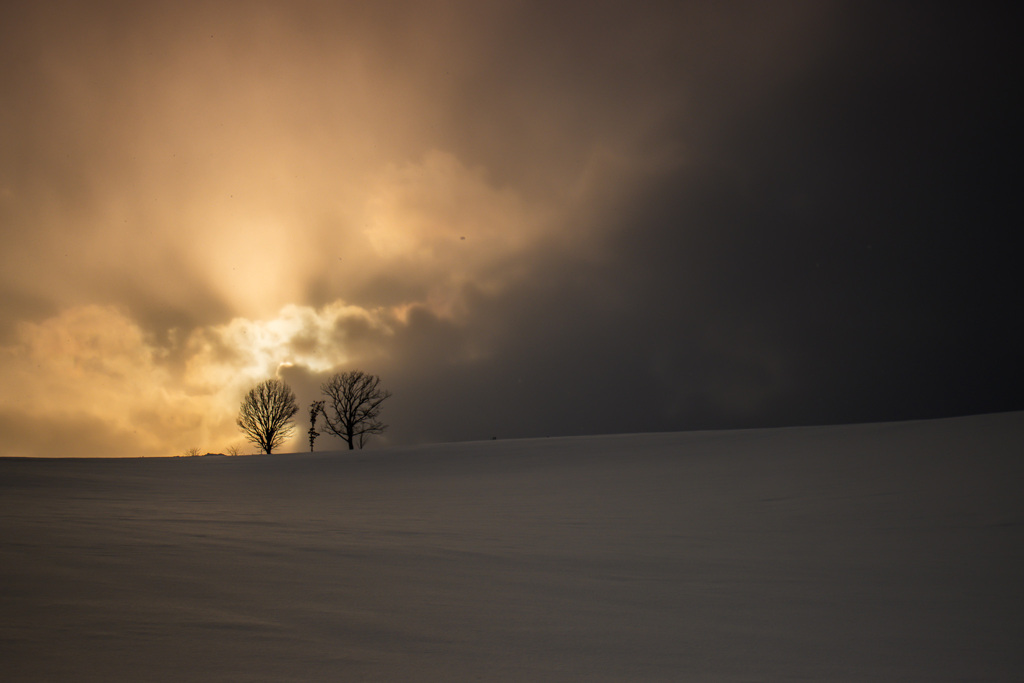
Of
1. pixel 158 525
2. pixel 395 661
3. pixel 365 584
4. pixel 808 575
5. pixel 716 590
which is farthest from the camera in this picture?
pixel 158 525

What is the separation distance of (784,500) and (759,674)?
24.7ft

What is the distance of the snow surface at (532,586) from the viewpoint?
Answer: 236 cm

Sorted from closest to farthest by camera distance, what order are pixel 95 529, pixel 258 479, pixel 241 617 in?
pixel 241 617 < pixel 95 529 < pixel 258 479

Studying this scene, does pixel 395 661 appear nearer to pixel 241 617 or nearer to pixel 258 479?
pixel 241 617

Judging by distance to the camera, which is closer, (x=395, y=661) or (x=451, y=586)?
(x=395, y=661)

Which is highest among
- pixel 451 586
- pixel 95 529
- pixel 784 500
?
pixel 95 529

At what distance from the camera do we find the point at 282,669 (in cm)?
216

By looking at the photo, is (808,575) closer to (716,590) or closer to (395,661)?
(716,590)

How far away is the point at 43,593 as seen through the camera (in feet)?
9.57

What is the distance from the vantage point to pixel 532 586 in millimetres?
3791

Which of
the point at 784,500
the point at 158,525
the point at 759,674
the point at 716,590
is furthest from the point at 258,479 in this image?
the point at 759,674

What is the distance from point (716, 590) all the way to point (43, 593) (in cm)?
433

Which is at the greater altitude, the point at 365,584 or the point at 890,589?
the point at 365,584

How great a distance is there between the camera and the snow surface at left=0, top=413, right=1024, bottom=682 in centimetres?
236
